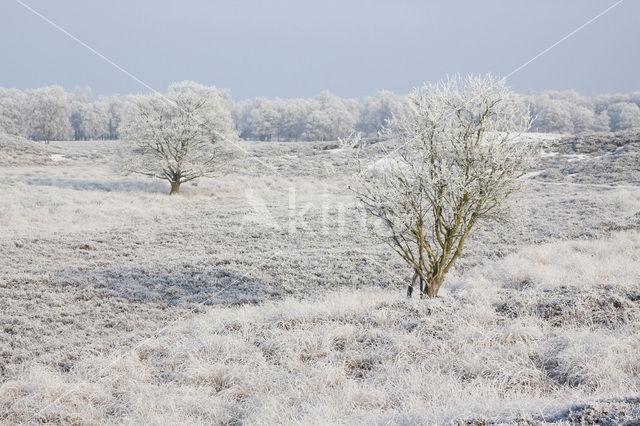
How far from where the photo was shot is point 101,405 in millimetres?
5148

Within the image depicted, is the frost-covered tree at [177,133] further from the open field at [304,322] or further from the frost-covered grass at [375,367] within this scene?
the frost-covered grass at [375,367]

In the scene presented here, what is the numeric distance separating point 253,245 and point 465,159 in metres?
11.4

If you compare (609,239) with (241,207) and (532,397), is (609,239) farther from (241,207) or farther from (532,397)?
(241,207)

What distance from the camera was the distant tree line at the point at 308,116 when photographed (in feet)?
278

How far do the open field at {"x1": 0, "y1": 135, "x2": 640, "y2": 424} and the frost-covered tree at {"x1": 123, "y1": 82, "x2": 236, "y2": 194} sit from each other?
9.16 m

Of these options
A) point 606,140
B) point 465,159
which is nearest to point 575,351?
point 465,159

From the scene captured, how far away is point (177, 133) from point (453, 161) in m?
26.2

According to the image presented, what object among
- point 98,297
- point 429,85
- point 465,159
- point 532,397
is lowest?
point 98,297

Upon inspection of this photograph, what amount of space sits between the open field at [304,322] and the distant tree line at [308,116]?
71.9m

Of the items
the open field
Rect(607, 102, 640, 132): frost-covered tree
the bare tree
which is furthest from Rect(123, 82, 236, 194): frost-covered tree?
Rect(607, 102, 640, 132): frost-covered tree

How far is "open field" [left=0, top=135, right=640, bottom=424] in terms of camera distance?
14.7ft

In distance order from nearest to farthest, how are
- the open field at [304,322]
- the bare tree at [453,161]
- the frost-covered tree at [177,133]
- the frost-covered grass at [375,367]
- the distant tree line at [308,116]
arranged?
1. the frost-covered grass at [375,367]
2. the open field at [304,322]
3. the bare tree at [453,161]
4. the frost-covered tree at [177,133]
5. the distant tree line at [308,116]

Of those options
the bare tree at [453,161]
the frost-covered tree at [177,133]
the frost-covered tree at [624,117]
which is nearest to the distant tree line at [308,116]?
the frost-covered tree at [624,117]

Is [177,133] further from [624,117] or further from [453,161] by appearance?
[624,117]
